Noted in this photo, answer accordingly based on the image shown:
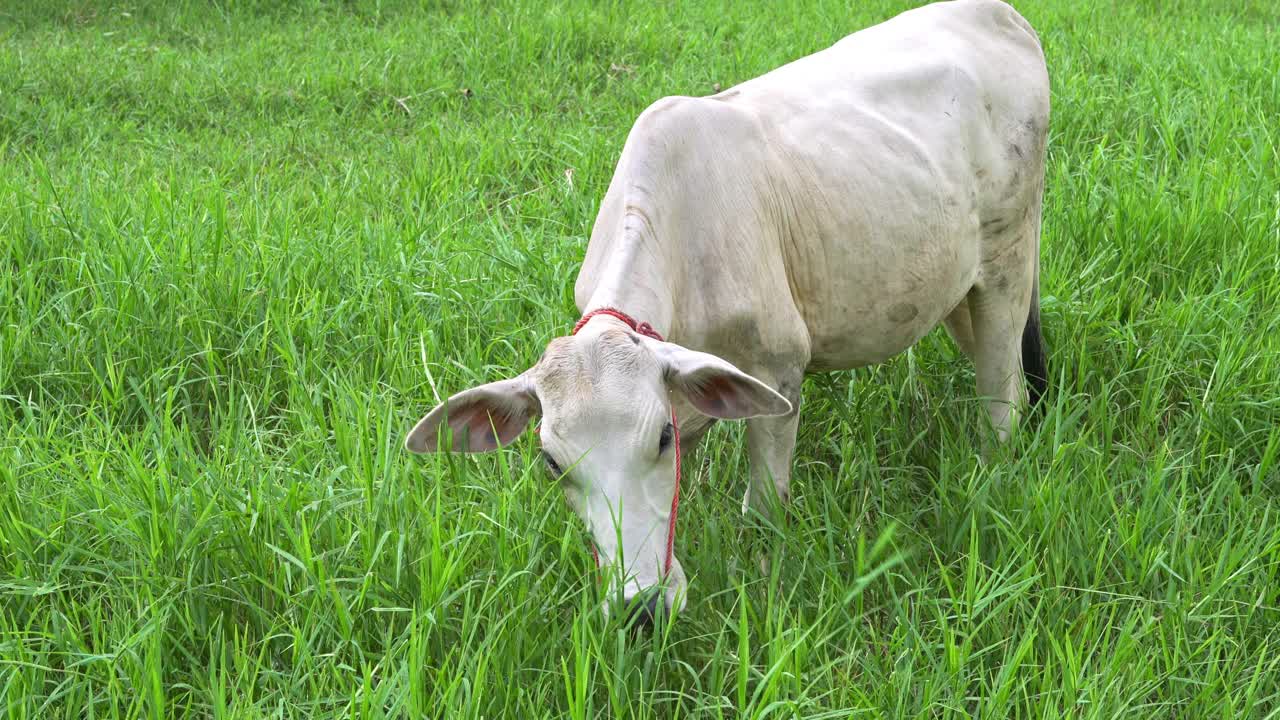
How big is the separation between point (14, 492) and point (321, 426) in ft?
2.46

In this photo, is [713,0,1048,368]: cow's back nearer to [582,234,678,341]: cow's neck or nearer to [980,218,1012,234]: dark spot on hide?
[980,218,1012,234]: dark spot on hide

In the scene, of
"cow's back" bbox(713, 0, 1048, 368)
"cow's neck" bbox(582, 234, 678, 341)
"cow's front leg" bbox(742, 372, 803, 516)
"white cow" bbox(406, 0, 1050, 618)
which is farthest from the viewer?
"cow's back" bbox(713, 0, 1048, 368)

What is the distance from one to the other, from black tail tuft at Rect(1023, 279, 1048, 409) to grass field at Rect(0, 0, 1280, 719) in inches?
3.9

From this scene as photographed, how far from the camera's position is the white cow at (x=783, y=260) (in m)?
2.30

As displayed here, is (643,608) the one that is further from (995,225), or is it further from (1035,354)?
(1035,354)

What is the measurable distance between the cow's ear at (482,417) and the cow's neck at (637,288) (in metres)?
0.25

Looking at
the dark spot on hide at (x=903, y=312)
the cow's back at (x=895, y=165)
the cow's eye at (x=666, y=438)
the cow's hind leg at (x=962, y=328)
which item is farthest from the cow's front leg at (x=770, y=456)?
the cow's hind leg at (x=962, y=328)

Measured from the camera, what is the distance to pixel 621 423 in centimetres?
225

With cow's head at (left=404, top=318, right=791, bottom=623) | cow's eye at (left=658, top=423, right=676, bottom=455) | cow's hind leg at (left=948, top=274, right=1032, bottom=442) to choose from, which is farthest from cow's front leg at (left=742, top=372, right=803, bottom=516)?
cow's hind leg at (left=948, top=274, right=1032, bottom=442)

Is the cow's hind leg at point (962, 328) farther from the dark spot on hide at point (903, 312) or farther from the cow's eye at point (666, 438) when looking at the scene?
the cow's eye at point (666, 438)

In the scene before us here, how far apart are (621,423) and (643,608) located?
349 mm

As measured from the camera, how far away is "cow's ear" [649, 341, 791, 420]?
2320 mm

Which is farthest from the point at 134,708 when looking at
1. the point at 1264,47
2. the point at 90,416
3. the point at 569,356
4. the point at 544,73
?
the point at 1264,47

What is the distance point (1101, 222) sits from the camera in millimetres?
4195
